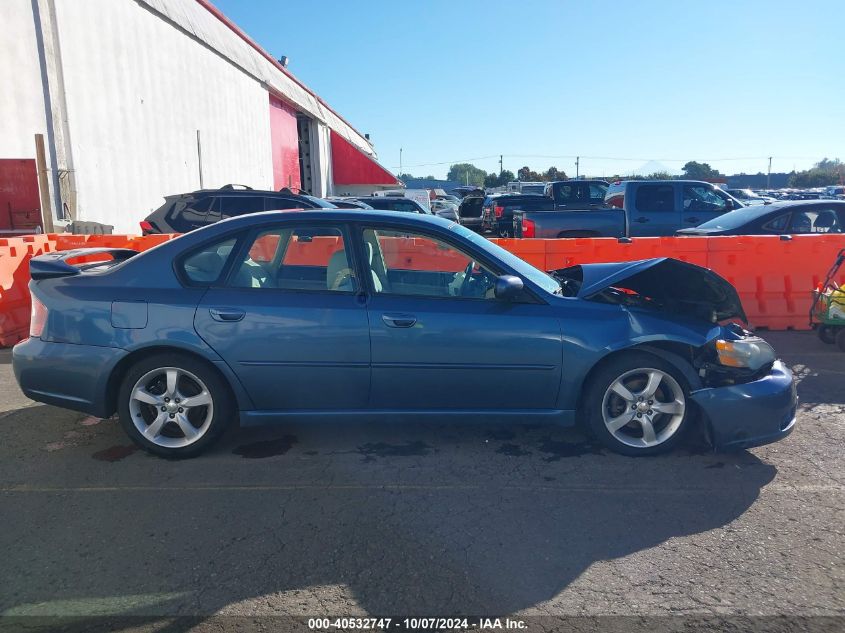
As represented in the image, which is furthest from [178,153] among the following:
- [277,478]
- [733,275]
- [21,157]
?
[277,478]

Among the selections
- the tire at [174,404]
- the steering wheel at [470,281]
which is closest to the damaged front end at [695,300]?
the steering wheel at [470,281]

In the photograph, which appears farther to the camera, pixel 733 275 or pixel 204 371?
pixel 733 275

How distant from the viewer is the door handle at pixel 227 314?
4.17 meters

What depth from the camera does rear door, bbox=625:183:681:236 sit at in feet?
42.6

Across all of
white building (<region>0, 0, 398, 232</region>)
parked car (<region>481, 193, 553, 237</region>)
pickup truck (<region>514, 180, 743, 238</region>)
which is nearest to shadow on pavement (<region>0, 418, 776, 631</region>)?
pickup truck (<region>514, 180, 743, 238</region>)

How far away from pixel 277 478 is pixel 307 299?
1139 mm

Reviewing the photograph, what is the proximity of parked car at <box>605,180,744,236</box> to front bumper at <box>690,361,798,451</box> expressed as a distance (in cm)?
931

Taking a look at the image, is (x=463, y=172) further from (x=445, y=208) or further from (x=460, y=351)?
(x=460, y=351)

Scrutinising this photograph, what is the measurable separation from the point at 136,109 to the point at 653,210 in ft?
40.7

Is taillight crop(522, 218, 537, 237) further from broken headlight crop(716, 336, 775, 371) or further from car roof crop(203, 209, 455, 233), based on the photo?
broken headlight crop(716, 336, 775, 371)

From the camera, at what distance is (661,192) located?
13.2m

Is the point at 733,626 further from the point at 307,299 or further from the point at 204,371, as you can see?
the point at 204,371

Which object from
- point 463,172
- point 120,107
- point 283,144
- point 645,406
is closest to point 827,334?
point 645,406

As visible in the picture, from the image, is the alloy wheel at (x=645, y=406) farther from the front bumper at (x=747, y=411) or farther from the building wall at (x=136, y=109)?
the building wall at (x=136, y=109)
